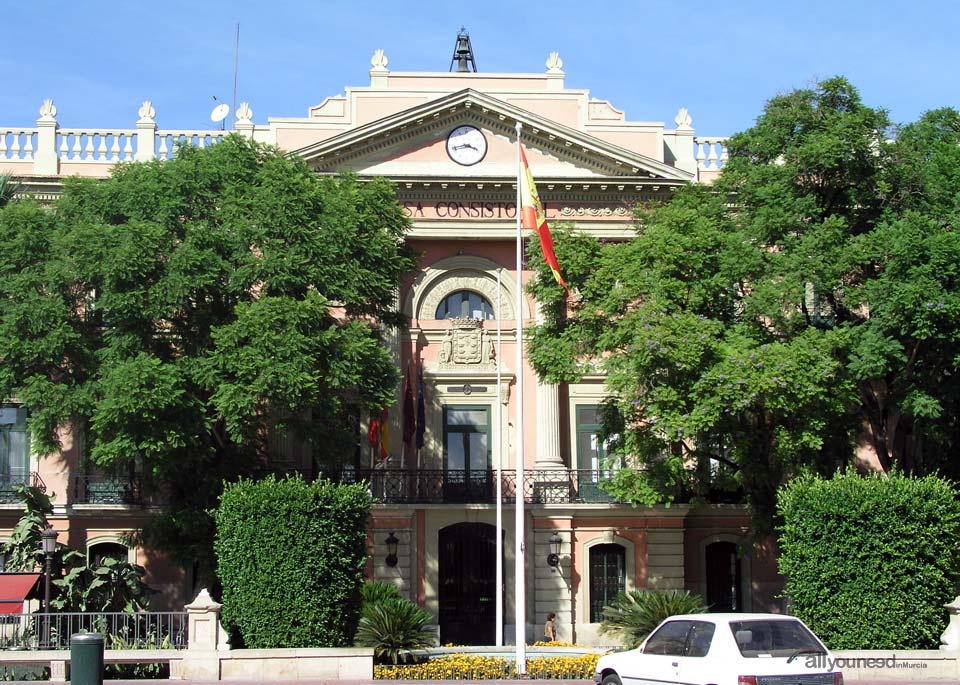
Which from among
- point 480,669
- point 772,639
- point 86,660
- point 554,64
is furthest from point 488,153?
point 86,660

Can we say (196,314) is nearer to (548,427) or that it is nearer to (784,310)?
(548,427)

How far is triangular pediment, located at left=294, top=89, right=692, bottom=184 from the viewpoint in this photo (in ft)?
127

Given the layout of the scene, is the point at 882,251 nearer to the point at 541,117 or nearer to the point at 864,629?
the point at 864,629

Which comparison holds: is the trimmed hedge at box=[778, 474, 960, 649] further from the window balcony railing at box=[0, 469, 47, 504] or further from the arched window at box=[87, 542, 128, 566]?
the window balcony railing at box=[0, 469, 47, 504]

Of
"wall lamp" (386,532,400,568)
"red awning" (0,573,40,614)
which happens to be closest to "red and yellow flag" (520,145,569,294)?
"wall lamp" (386,532,400,568)

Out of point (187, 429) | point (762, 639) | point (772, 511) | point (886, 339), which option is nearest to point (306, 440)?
point (187, 429)

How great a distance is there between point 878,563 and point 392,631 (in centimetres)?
966

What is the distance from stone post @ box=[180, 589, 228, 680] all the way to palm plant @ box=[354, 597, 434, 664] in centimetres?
283

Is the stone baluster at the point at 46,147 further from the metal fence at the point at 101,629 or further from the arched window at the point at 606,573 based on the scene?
the arched window at the point at 606,573

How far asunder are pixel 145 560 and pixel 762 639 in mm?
23805

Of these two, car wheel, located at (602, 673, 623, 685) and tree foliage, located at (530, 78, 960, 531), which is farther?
tree foliage, located at (530, 78, 960, 531)

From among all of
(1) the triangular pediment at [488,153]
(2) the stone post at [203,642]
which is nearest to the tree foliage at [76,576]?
(2) the stone post at [203,642]

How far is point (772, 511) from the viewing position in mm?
33188

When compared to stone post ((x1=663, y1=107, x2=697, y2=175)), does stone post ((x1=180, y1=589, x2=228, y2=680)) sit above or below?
below
